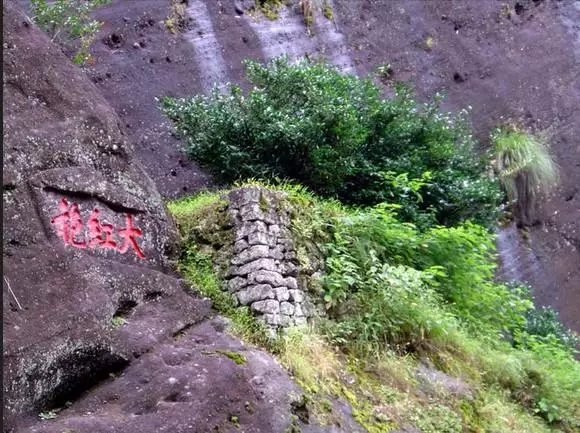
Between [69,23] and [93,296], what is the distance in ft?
18.1

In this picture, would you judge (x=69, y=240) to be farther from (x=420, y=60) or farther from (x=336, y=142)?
(x=420, y=60)

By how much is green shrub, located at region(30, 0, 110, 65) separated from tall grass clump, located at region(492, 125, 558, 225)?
638cm

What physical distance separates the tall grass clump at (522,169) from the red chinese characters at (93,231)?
25.1 feet

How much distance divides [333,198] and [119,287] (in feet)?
10.3

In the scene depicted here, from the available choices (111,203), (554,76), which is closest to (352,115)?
(111,203)

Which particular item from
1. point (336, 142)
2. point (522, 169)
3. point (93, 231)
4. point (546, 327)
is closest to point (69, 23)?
point (336, 142)

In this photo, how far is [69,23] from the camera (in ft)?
29.2

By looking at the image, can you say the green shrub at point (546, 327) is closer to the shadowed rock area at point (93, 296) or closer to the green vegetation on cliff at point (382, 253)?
the green vegetation on cliff at point (382, 253)

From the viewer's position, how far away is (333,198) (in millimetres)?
7328

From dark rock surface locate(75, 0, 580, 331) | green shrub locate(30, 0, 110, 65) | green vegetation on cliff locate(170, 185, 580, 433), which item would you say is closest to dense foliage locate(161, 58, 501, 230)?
green vegetation on cliff locate(170, 185, 580, 433)

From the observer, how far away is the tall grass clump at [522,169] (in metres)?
11.4

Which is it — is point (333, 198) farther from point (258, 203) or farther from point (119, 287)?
point (119, 287)

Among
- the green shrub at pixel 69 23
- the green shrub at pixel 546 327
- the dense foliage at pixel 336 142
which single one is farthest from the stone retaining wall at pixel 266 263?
the green shrub at pixel 546 327

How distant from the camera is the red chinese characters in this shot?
459 centimetres
